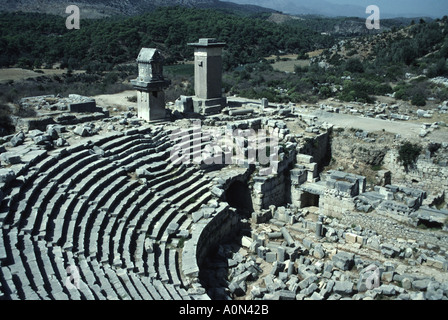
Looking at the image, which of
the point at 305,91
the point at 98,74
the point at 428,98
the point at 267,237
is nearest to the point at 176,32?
the point at 98,74

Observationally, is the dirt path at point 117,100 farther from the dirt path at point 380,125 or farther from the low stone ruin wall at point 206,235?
the low stone ruin wall at point 206,235

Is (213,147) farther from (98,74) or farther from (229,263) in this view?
(98,74)

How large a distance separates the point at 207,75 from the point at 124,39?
26669 millimetres

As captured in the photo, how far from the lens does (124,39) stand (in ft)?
149

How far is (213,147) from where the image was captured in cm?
1772

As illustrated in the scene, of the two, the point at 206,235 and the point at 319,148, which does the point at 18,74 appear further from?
the point at 206,235

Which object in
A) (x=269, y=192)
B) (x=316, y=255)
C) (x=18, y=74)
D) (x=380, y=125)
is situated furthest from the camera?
(x=18, y=74)

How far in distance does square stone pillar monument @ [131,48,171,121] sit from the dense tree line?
22.5 meters

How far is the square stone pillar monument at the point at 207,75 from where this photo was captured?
21.9m

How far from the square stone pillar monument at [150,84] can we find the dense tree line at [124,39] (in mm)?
22459

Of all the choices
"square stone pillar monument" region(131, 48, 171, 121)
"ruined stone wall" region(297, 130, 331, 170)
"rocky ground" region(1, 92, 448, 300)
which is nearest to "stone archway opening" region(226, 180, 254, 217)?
"rocky ground" region(1, 92, 448, 300)

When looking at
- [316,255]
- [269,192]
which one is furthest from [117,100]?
[316,255]

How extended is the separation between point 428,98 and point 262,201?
1710 cm

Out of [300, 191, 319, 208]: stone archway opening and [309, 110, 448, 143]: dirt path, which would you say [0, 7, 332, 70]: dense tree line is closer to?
[309, 110, 448, 143]: dirt path
